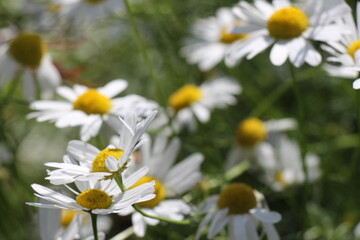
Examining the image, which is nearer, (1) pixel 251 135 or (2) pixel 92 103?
(2) pixel 92 103

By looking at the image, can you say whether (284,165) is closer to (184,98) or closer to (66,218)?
(184,98)

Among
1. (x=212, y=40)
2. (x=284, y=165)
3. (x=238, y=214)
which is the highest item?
(x=212, y=40)

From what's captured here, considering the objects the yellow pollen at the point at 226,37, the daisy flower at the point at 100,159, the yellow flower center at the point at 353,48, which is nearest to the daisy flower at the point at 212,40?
the yellow pollen at the point at 226,37

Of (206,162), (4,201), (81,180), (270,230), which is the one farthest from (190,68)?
(81,180)

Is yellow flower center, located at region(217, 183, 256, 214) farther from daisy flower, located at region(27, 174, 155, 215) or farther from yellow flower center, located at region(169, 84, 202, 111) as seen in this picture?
yellow flower center, located at region(169, 84, 202, 111)

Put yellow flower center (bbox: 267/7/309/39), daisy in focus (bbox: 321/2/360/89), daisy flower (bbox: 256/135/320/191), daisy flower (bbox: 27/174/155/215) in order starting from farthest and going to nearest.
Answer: daisy flower (bbox: 256/135/320/191) < yellow flower center (bbox: 267/7/309/39) < daisy in focus (bbox: 321/2/360/89) < daisy flower (bbox: 27/174/155/215)

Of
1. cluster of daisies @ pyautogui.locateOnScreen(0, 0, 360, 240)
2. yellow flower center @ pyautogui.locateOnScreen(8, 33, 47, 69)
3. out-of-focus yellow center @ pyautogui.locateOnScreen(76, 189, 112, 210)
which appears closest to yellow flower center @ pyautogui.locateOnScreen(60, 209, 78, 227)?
cluster of daisies @ pyautogui.locateOnScreen(0, 0, 360, 240)

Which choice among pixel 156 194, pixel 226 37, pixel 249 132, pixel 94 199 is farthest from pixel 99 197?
pixel 226 37

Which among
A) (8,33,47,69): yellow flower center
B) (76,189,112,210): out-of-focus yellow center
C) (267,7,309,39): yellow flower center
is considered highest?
(267,7,309,39): yellow flower center
